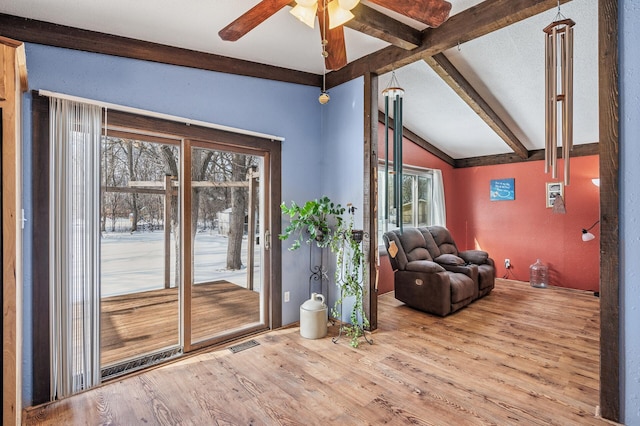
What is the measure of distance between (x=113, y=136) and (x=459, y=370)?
316 cm

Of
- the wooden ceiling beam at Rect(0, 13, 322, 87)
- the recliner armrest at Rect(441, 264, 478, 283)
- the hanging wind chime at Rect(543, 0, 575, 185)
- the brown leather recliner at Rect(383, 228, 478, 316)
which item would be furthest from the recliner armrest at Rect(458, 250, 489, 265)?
the wooden ceiling beam at Rect(0, 13, 322, 87)

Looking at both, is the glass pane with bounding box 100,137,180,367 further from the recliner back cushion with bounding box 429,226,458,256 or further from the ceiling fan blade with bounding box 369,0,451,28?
the recliner back cushion with bounding box 429,226,458,256

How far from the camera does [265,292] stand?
3357 mm

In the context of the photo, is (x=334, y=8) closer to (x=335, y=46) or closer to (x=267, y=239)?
(x=335, y=46)

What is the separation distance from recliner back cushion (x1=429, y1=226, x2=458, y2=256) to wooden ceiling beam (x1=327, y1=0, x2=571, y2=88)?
2.73 meters

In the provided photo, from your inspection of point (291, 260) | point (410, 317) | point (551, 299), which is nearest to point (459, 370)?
point (410, 317)

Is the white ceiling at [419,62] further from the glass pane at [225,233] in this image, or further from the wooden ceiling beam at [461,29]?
the glass pane at [225,233]

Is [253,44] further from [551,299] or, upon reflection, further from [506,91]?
[551,299]

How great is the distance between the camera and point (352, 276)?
3.33m

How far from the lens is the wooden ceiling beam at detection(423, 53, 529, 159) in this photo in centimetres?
322

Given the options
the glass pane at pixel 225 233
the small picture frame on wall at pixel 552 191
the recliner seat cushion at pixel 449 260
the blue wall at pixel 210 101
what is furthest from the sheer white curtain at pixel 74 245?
the small picture frame on wall at pixel 552 191

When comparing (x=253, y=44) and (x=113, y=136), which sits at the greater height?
(x=253, y=44)

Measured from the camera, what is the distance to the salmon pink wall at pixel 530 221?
5.04 m
